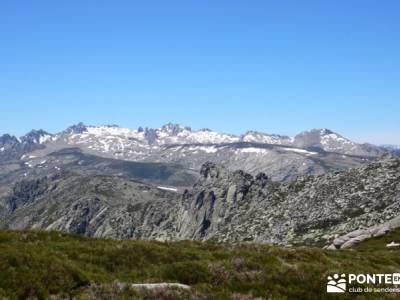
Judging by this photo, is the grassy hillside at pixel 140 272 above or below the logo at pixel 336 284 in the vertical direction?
above

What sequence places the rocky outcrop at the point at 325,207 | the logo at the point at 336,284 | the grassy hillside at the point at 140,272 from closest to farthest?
the grassy hillside at the point at 140,272
the logo at the point at 336,284
the rocky outcrop at the point at 325,207

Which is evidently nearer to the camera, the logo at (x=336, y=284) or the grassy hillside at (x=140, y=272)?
the grassy hillside at (x=140, y=272)

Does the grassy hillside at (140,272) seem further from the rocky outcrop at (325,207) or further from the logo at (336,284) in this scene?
the rocky outcrop at (325,207)

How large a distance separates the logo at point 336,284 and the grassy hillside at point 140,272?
0.83 ft

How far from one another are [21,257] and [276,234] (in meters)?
116

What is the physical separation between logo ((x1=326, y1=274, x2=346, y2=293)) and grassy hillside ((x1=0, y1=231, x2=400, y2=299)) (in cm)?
25

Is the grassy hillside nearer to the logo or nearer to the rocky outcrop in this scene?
the logo

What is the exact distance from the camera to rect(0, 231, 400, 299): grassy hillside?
1617cm

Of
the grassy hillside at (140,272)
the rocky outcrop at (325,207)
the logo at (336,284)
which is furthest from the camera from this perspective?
the rocky outcrop at (325,207)

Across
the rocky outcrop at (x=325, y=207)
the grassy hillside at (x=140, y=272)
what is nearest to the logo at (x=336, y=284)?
the grassy hillside at (x=140, y=272)

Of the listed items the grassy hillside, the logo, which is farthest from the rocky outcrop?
the logo

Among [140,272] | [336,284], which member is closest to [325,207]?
[336,284]

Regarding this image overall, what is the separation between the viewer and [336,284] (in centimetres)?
1852

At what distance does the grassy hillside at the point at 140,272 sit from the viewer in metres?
16.2
